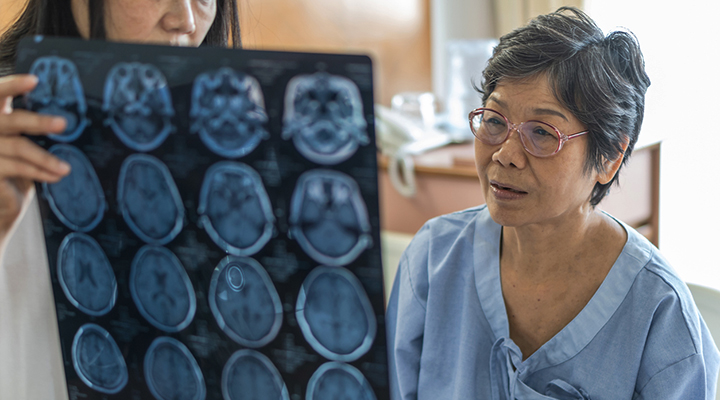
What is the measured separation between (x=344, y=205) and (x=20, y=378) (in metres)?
0.51

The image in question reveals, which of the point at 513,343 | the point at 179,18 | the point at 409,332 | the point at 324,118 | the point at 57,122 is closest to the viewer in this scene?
the point at 324,118

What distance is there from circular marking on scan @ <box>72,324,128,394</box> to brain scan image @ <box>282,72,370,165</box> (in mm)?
336

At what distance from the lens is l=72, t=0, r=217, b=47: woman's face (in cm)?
72

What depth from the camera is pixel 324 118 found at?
52 centimetres

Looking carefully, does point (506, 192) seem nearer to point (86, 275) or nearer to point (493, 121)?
point (493, 121)

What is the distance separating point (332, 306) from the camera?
1.80 feet

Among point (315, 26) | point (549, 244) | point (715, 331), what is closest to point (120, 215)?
point (549, 244)

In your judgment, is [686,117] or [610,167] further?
[686,117]

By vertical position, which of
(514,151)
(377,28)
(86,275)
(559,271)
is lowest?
(559,271)

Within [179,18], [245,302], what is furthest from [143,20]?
[245,302]

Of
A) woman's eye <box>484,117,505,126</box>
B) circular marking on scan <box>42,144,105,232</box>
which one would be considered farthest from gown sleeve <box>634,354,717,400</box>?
circular marking on scan <box>42,144,105,232</box>

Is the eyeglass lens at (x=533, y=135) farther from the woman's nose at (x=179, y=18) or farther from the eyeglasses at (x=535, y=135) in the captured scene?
the woman's nose at (x=179, y=18)

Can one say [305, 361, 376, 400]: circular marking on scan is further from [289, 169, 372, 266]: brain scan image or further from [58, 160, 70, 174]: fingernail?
[58, 160, 70, 174]: fingernail

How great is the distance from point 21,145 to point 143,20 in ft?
0.68
